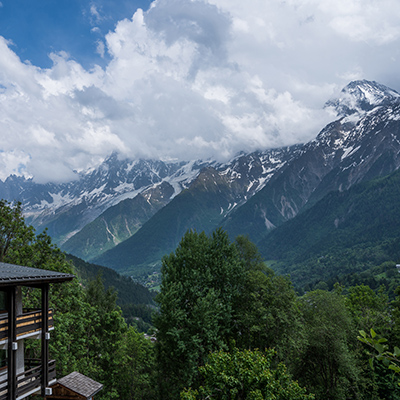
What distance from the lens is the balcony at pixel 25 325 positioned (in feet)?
74.6

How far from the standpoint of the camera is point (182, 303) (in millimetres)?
44125

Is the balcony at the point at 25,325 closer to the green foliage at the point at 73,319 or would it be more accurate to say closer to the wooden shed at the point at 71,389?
the wooden shed at the point at 71,389

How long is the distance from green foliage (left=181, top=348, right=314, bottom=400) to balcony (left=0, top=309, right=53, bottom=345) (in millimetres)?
11563

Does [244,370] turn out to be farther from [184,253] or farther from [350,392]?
[350,392]

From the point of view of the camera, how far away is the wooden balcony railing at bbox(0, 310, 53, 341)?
22.8 m

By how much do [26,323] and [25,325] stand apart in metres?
0.19

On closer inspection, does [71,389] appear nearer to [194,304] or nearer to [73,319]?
[73,319]

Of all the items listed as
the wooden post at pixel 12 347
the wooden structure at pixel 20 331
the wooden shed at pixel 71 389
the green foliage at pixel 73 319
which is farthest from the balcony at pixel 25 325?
the green foliage at pixel 73 319

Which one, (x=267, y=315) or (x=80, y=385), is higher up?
(x=267, y=315)

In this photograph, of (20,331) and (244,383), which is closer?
(20,331)

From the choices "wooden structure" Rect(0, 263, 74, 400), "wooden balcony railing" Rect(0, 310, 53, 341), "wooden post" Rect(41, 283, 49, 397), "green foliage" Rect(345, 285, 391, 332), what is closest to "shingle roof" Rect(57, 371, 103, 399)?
"wooden structure" Rect(0, 263, 74, 400)

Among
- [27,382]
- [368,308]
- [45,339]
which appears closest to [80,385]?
[27,382]

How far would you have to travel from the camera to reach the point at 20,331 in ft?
78.0

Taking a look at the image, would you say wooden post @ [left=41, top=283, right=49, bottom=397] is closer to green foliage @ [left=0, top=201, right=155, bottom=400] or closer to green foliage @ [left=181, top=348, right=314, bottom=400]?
green foliage @ [left=181, top=348, right=314, bottom=400]
